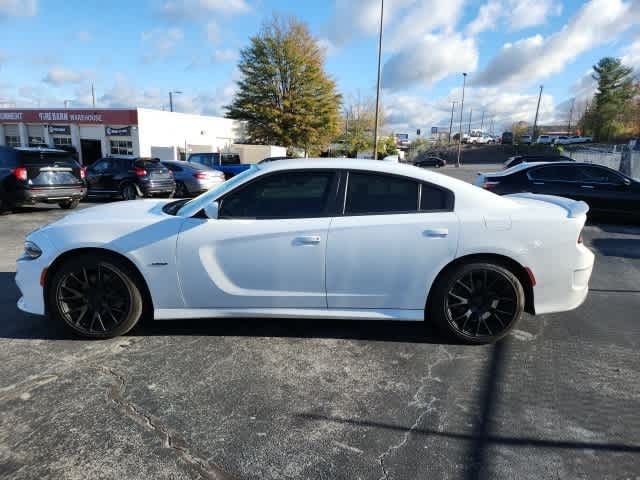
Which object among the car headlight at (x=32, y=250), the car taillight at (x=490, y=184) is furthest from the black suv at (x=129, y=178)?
the car headlight at (x=32, y=250)

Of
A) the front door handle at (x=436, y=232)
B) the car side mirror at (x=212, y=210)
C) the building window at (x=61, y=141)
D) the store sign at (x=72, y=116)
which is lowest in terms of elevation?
the front door handle at (x=436, y=232)

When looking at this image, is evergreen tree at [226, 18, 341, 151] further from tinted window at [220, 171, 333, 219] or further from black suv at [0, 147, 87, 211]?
tinted window at [220, 171, 333, 219]

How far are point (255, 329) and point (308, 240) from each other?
1059 millimetres

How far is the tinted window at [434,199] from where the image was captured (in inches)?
135

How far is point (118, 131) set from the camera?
30.4m

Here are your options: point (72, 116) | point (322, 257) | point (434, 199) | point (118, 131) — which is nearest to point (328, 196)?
point (322, 257)

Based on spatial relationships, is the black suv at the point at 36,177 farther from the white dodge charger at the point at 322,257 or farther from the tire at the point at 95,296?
Result: the tire at the point at 95,296

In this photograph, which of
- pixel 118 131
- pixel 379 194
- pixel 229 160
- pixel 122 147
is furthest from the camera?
pixel 122 147

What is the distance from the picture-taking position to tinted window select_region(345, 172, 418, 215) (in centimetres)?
342

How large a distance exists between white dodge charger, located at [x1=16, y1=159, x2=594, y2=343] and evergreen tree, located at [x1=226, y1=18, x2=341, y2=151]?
115 ft

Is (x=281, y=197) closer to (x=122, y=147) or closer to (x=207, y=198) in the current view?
(x=207, y=198)

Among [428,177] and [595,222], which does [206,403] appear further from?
[595,222]

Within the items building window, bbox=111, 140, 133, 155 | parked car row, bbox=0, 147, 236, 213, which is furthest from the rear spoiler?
building window, bbox=111, 140, 133, 155

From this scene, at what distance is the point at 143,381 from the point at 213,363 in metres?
0.50
